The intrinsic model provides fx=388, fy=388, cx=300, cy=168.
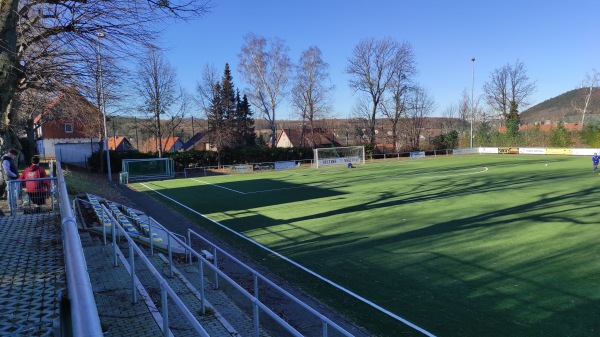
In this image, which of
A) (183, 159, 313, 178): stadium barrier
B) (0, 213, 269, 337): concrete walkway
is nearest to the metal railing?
(0, 213, 269, 337): concrete walkway

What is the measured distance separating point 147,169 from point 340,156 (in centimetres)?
2232

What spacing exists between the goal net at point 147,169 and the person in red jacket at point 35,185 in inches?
963

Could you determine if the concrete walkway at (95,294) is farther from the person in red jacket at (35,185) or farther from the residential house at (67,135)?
the residential house at (67,135)

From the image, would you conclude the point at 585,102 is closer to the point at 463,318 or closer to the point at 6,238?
the point at 463,318

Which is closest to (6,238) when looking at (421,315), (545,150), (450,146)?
(421,315)

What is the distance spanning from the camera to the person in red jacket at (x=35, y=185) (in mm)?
10439

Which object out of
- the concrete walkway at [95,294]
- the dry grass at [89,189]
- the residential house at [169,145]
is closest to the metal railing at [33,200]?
the concrete walkway at [95,294]

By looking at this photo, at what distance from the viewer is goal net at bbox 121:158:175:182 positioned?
36.7 m

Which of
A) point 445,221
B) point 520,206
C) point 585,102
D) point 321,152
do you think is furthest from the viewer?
point 585,102

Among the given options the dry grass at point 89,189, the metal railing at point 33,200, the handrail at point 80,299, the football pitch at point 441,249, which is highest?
the handrail at point 80,299

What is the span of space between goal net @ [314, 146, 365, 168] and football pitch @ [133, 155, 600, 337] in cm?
2149

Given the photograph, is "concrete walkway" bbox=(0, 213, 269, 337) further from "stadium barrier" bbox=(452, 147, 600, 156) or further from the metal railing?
"stadium barrier" bbox=(452, 147, 600, 156)

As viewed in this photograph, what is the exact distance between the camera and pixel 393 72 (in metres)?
63.6

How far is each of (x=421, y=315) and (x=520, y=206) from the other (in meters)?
12.5
